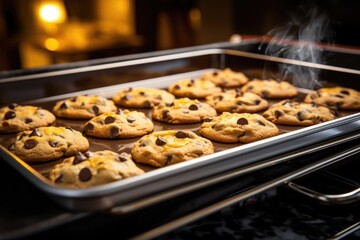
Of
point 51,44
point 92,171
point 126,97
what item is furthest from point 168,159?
point 51,44

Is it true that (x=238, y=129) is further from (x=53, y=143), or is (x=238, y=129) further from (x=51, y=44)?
(x=51, y=44)

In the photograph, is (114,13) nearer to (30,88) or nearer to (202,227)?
(30,88)

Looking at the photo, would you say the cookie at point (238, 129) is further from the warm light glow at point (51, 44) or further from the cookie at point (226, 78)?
the warm light glow at point (51, 44)

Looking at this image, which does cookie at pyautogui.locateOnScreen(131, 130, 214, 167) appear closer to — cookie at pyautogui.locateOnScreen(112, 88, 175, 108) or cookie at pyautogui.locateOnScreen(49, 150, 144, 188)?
cookie at pyautogui.locateOnScreen(49, 150, 144, 188)

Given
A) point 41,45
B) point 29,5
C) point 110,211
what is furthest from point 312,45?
point 29,5

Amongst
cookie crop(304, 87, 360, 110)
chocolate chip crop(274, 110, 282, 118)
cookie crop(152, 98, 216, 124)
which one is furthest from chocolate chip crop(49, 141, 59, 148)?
cookie crop(304, 87, 360, 110)

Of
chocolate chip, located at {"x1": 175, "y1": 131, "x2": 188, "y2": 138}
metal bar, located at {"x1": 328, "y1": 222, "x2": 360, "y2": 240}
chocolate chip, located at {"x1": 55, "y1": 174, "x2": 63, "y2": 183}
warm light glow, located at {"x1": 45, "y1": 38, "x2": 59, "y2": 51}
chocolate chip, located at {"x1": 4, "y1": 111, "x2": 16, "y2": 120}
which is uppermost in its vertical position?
chocolate chip, located at {"x1": 4, "y1": 111, "x2": 16, "y2": 120}
